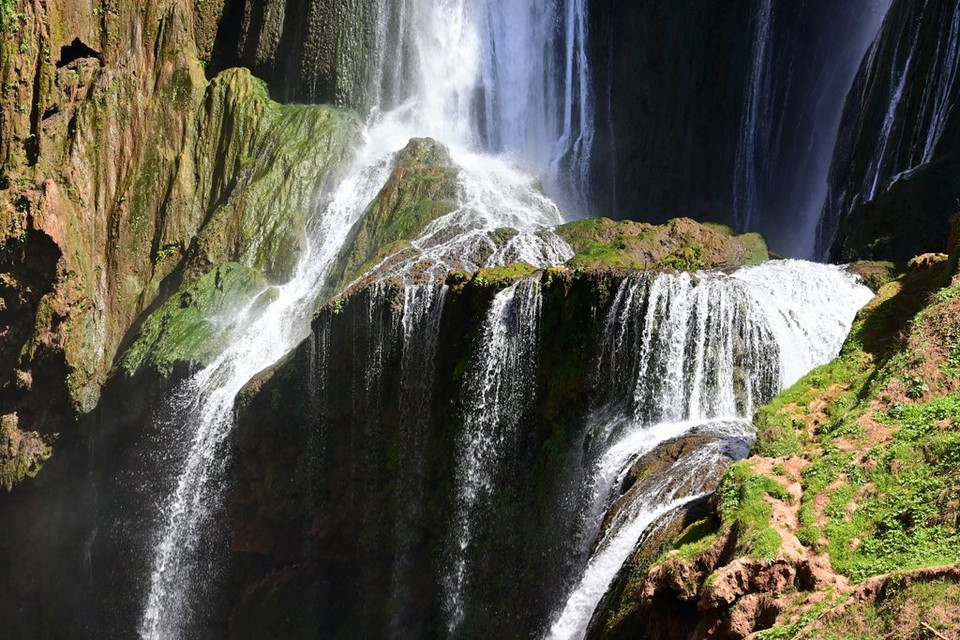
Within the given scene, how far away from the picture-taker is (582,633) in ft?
32.2

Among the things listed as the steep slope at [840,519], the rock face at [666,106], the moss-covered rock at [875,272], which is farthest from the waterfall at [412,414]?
the rock face at [666,106]

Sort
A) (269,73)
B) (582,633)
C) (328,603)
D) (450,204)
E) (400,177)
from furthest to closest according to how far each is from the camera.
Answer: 1. (269,73)
2. (400,177)
3. (450,204)
4. (328,603)
5. (582,633)

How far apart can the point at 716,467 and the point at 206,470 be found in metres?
14.0

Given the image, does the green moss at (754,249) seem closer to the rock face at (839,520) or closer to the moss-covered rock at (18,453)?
the rock face at (839,520)

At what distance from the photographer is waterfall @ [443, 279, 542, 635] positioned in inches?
635

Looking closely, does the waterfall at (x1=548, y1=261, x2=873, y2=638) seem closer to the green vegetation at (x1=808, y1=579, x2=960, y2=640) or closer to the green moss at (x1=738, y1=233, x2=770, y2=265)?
the green moss at (x1=738, y1=233, x2=770, y2=265)

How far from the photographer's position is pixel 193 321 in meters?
23.0

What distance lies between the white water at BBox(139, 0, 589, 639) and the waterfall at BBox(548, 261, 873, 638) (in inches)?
158

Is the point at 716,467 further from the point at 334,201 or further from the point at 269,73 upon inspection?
the point at 269,73

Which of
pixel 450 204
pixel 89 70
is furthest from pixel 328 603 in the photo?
pixel 89 70

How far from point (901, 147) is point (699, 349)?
904cm

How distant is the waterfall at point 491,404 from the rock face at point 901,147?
6975 mm

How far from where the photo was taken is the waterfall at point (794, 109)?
25.8 metres

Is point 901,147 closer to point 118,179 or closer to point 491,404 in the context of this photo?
point 491,404
